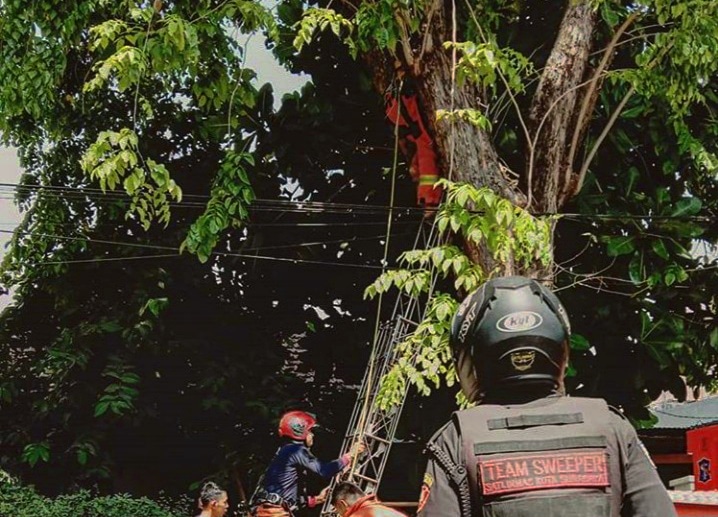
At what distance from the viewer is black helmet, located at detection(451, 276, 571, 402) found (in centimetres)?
245

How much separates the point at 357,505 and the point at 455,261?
7.33ft

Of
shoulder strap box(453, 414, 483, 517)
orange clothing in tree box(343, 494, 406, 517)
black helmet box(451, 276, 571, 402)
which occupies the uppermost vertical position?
orange clothing in tree box(343, 494, 406, 517)

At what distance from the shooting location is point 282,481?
28.7ft

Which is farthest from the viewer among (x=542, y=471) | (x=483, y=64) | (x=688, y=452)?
(x=688, y=452)

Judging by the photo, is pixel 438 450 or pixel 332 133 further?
pixel 332 133

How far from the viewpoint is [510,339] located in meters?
2.44

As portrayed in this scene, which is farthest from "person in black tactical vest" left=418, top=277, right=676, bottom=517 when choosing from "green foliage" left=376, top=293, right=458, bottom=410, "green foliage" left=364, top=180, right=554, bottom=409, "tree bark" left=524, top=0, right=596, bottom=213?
"tree bark" left=524, top=0, right=596, bottom=213

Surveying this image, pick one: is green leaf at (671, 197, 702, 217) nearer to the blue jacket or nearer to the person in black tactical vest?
the blue jacket

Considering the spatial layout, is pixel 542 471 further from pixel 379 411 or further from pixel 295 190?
pixel 295 190

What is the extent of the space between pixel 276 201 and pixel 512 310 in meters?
8.26

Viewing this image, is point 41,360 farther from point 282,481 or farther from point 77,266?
point 282,481

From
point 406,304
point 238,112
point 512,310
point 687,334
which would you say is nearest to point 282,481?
point 406,304

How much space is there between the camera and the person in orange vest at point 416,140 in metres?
9.34

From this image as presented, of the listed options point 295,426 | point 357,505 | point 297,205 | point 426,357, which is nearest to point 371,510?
point 357,505
